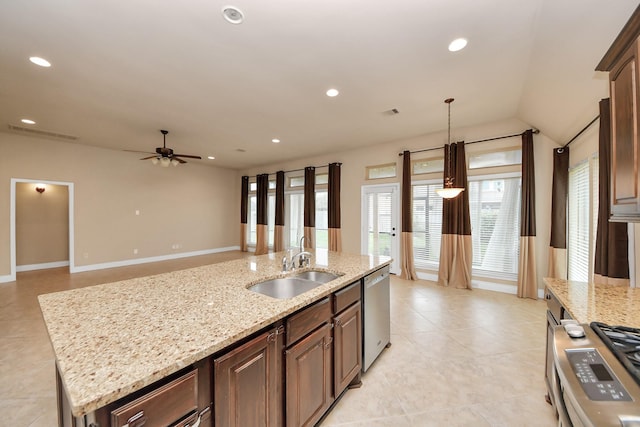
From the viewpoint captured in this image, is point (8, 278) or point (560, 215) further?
point (8, 278)

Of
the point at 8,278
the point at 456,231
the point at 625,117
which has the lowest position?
the point at 8,278

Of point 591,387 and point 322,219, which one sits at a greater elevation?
point 322,219

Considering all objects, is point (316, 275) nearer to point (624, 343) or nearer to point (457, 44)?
point (624, 343)

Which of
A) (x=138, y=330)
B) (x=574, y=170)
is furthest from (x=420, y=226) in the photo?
(x=138, y=330)

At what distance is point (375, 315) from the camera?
2367 mm

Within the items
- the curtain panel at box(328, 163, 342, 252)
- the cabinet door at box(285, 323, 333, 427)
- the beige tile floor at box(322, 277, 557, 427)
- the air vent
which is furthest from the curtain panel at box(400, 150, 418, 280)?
the air vent

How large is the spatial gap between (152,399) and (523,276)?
510 cm

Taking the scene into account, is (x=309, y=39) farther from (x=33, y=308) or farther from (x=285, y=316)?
(x=33, y=308)

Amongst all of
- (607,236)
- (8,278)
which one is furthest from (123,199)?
(607,236)

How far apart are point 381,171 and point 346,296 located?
174 inches

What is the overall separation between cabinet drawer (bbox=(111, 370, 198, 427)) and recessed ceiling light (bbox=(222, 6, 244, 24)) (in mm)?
2379

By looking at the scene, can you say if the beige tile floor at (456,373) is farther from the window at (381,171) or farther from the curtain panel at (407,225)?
the window at (381,171)

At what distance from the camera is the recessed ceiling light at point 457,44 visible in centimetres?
228

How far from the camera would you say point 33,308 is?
372 cm
